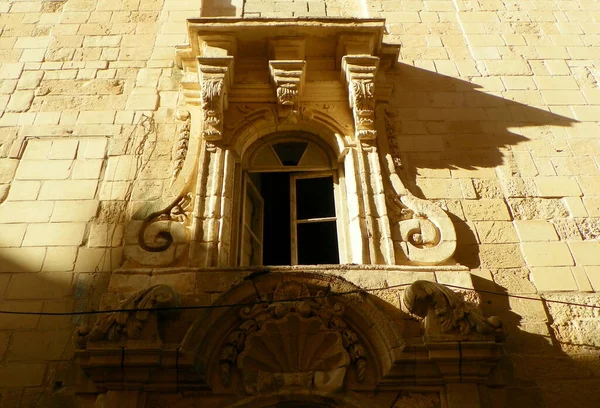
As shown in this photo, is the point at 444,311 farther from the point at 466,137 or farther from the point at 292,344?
the point at 466,137

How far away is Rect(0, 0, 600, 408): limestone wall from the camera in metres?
4.19

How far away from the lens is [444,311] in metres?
3.96

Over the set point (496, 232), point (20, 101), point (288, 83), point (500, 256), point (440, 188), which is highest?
point (20, 101)

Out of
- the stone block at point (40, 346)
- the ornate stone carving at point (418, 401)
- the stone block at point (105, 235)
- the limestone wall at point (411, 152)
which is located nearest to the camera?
the ornate stone carving at point (418, 401)


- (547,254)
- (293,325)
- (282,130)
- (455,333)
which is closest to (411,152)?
(282,130)

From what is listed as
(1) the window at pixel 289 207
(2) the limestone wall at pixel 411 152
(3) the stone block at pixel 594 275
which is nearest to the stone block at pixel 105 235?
(2) the limestone wall at pixel 411 152

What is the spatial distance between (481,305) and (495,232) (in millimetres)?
785

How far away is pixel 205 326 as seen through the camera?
3.94 metres

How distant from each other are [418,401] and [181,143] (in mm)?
3054

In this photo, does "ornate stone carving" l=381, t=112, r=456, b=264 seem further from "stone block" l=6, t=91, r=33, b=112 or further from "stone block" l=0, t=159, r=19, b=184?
"stone block" l=6, t=91, r=33, b=112

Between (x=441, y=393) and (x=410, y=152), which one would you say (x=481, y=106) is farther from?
(x=441, y=393)

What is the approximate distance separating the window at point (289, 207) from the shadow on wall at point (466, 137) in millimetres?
807

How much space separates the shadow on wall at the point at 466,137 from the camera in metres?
5.04

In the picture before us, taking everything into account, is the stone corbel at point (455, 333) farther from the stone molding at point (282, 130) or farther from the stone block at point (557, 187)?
the stone block at point (557, 187)
